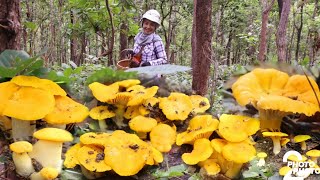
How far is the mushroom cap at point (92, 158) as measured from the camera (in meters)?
1.33

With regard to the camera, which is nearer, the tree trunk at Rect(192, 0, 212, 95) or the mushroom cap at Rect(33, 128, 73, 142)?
the mushroom cap at Rect(33, 128, 73, 142)

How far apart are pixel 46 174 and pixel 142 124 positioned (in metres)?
0.52

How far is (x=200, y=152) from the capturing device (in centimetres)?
147

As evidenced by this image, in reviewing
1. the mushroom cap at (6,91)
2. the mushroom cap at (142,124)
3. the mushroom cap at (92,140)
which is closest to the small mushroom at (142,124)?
the mushroom cap at (142,124)

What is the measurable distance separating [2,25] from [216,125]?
1233mm

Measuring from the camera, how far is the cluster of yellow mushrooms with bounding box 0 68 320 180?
1.35 meters

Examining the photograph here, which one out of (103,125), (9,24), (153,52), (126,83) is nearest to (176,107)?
(126,83)

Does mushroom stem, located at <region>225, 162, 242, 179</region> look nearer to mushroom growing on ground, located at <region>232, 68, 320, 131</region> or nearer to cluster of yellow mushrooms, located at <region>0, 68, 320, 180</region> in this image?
cluster of yellow mushrooms, located at <region>0, 68, 320, 180</region>

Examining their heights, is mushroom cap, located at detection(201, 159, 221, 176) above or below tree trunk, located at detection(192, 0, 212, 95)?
below

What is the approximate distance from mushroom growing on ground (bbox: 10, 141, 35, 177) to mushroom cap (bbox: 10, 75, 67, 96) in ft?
0.83

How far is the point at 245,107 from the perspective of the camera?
5.93 feet

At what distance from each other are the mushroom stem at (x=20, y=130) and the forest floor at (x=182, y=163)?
3.1 inches

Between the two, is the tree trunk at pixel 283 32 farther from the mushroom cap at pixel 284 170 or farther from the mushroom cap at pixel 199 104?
the mushroom cap at pixel 284 170

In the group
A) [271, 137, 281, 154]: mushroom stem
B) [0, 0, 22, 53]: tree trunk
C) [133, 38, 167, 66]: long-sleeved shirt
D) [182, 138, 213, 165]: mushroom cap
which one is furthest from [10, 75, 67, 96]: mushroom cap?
[133, 38, 167, 66]: long-sleeved shirt
